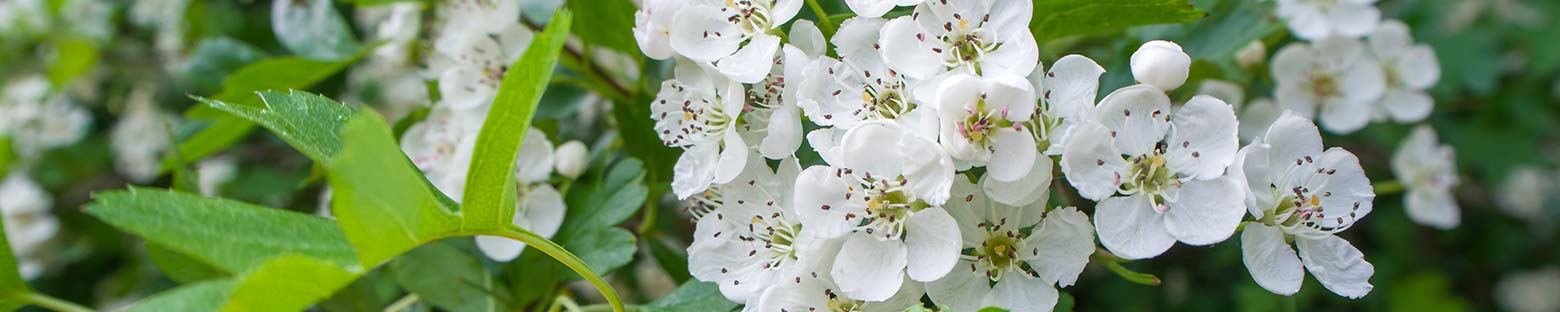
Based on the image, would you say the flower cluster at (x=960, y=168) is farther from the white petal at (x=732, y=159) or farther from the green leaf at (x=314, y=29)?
the green leaf at (x=314, y=29)

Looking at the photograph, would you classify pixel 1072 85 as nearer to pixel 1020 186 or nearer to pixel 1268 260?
pixel 1020 186

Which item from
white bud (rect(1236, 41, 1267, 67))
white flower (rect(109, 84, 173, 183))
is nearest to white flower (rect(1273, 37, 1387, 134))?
white bud (rect(1236, 41, 1267, 67))

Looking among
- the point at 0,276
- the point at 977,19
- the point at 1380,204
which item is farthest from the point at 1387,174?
the point at 0,276

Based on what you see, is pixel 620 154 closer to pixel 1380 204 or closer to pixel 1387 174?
pixel 1387 174

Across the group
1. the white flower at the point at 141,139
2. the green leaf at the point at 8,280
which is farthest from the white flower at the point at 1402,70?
the white flower at the point at 141,139

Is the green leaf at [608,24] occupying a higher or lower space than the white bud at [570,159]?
higher
